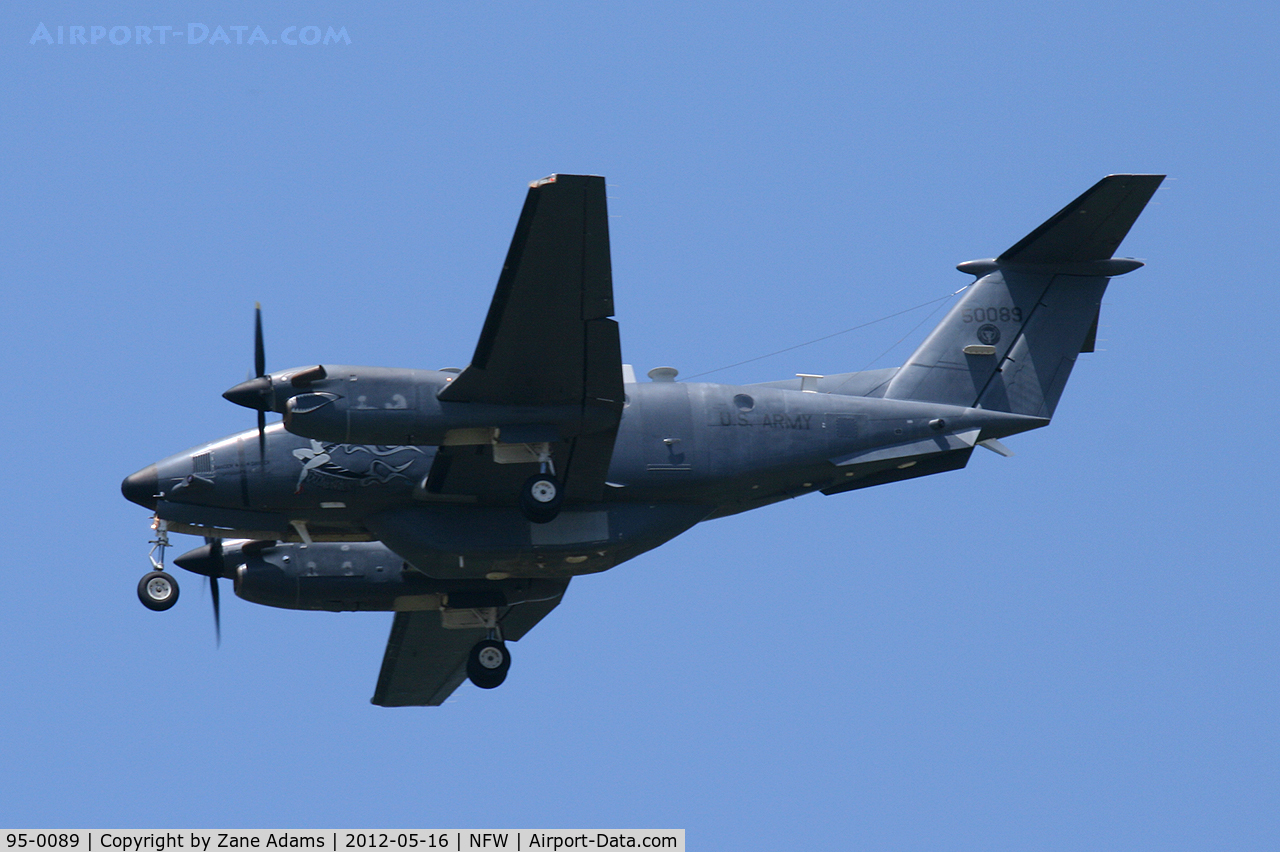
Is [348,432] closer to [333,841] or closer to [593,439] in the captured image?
[593,439]

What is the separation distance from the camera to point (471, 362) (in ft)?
74.2

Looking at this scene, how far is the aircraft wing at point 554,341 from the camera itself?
69.6 ft

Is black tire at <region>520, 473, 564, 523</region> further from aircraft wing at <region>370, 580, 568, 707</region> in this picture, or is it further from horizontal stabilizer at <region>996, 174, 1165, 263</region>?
horizontal stabilizer at <region>996, 174, 1165, 263</region>

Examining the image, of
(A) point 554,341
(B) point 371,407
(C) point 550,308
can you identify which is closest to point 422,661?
(B) point 371,407

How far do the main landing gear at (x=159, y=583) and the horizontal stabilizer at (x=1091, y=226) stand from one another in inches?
567

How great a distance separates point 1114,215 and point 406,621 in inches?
556

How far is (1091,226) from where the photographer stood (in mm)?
27016

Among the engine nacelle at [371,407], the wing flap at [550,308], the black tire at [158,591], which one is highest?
the wing flap at [550,308]

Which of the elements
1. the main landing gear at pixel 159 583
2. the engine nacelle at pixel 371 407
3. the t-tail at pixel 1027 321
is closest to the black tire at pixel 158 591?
the main landing gear at pixel 159 583

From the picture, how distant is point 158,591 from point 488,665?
17.6ft

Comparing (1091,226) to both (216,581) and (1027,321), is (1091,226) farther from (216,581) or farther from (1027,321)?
(216,581)

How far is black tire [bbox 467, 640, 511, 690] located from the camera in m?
27.0

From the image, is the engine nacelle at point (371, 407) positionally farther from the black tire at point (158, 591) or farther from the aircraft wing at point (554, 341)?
the black tire at point (158, 591)

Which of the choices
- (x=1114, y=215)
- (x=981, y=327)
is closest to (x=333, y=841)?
(x=981, y=327)
